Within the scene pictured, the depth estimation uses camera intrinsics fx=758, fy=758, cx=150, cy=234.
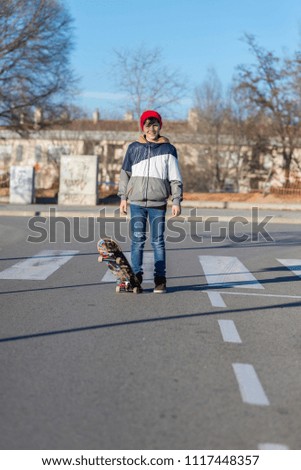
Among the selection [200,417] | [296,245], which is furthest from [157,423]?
[296,245]

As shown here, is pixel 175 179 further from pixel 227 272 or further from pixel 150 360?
pixel 150 360

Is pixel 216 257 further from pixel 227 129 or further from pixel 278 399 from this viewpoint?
pixel 227 129

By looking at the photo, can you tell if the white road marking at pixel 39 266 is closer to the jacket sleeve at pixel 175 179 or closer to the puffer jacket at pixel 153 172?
the puffer jacket at pixel 153 172

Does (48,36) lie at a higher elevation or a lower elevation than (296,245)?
higher

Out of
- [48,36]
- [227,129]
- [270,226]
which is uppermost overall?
[48,36]

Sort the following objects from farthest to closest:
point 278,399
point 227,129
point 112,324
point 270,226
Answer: point 227,129, point 270,226, point 112,324, point 278,399

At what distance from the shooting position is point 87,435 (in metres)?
3.76

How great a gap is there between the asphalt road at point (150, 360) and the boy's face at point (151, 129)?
5.59ft

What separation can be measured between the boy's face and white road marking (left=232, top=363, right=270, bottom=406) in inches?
137

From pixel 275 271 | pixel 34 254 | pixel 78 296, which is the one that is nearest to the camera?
pixel 78 296

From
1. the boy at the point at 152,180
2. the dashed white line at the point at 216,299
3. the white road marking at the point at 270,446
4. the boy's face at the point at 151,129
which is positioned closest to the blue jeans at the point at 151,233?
the boy at the point at 152,180

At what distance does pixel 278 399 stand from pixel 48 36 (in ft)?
99.8

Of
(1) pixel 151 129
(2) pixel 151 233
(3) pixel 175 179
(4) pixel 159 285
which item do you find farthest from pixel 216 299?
(1) pixel 151 129

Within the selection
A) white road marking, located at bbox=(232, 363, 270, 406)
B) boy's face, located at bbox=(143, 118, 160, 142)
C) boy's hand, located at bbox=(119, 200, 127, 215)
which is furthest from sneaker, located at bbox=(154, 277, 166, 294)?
white road marking, located at bbox=(232, 363, 270, 406)
